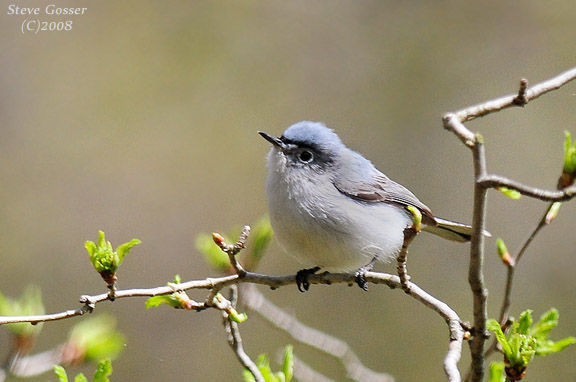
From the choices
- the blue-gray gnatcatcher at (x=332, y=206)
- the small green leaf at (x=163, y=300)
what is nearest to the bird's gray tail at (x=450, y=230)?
the blue-gray gnatcatcher at (x=332, y=206)

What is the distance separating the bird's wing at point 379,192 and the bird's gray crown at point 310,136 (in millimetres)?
193

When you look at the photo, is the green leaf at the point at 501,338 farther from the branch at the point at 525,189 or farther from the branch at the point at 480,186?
the branch at the point at 525,189

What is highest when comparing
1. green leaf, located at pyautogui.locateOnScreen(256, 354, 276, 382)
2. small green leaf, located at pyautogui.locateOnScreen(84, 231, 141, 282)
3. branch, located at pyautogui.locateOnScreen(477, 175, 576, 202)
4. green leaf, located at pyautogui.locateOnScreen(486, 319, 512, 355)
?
branch, located at pyautogui.locateOnScreen(477, 175, 576, 202)

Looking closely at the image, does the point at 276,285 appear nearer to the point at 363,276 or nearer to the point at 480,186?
the point at 363,276

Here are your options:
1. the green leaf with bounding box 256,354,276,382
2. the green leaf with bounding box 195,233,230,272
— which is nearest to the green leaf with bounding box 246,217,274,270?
the green leaf with bounding box 195,233,230,272

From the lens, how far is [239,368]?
206 inches

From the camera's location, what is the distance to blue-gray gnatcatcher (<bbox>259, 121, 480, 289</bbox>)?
9.59 ft

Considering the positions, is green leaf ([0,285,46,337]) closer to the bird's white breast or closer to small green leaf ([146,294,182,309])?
small green leaf ([146,294,182,309])

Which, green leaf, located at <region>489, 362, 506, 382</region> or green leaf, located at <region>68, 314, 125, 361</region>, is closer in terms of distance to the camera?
green leaf, located at <region>489, 362, 506, 382</region>

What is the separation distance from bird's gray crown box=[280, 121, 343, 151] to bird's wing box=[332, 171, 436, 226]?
193mm

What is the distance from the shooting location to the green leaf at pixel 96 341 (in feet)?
7.49

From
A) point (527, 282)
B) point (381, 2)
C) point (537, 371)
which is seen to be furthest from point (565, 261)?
point (381, 2)

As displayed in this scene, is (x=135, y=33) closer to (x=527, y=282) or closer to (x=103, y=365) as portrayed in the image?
(x=527, y=282)

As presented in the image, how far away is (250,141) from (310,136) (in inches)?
120
